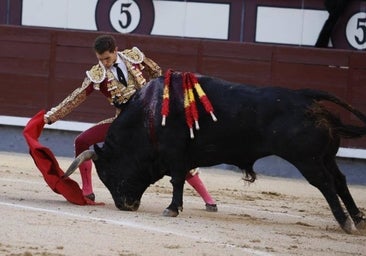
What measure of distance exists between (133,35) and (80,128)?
1.12m

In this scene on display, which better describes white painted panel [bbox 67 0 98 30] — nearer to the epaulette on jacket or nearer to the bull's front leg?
the epaulette on jacket

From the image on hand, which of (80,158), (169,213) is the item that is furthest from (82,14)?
(169,213)

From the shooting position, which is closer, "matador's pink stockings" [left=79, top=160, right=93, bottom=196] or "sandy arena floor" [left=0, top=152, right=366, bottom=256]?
"sandy arena floor" [left=0, top=152, right=366, bottom=256]

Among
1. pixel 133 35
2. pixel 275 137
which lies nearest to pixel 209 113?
pixel 275 137

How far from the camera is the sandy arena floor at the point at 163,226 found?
18.6 ft

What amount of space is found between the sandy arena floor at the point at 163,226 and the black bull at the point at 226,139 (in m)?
0.20

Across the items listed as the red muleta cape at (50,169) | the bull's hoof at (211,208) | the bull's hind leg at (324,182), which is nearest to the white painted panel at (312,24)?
the bull's hoof at (211,208)

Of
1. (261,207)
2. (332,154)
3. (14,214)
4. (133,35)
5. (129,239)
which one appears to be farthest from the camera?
(133,35)

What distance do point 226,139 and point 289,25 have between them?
579cm

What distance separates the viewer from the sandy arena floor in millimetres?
5680

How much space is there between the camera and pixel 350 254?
6.04 metres

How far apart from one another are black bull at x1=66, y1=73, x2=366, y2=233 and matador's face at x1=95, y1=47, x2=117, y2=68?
0.86 feet

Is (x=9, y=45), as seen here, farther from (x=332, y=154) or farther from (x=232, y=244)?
(x=232, y=244)

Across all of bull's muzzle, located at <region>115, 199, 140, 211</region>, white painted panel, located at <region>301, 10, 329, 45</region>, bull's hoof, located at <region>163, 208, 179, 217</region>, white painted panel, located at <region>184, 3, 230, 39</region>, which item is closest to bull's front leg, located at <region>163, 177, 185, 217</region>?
bull's hoof, located at <region>163, 208, 179, 217</region>
